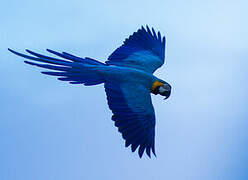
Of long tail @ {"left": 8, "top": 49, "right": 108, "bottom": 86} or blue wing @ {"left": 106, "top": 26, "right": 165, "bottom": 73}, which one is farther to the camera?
blue wing @ {"left": 106, "top": 26, "right": 165, "bottom": 73}

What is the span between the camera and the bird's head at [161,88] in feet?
18.7

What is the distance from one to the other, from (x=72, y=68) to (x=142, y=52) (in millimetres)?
1620

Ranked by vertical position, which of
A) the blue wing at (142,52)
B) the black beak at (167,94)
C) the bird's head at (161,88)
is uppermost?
the blue wing at (142,52)

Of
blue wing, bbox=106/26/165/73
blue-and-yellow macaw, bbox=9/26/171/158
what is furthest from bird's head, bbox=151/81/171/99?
blue wing, bbox=106/26/165/73

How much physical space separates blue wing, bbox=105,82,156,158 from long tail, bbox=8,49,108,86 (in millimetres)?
219

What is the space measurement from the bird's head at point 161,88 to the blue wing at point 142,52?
68cm

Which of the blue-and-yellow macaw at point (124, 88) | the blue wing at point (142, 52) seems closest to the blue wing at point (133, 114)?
the blue-and-yellow macaw at point (124, 88)

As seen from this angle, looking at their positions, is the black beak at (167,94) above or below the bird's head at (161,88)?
below

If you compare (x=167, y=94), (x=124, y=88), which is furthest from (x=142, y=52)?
(x=124, y=88)

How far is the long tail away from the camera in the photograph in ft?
17.3

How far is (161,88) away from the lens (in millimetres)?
5730

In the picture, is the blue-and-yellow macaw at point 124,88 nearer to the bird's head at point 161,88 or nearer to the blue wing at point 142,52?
the bird's head at point 161,88

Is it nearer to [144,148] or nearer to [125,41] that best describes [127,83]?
[144,148]

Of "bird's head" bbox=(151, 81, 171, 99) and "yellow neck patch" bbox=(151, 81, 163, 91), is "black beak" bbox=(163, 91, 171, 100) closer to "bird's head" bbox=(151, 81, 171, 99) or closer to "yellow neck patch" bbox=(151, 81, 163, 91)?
→ "bird's head" bbox=(151, 81, 171, 99)
